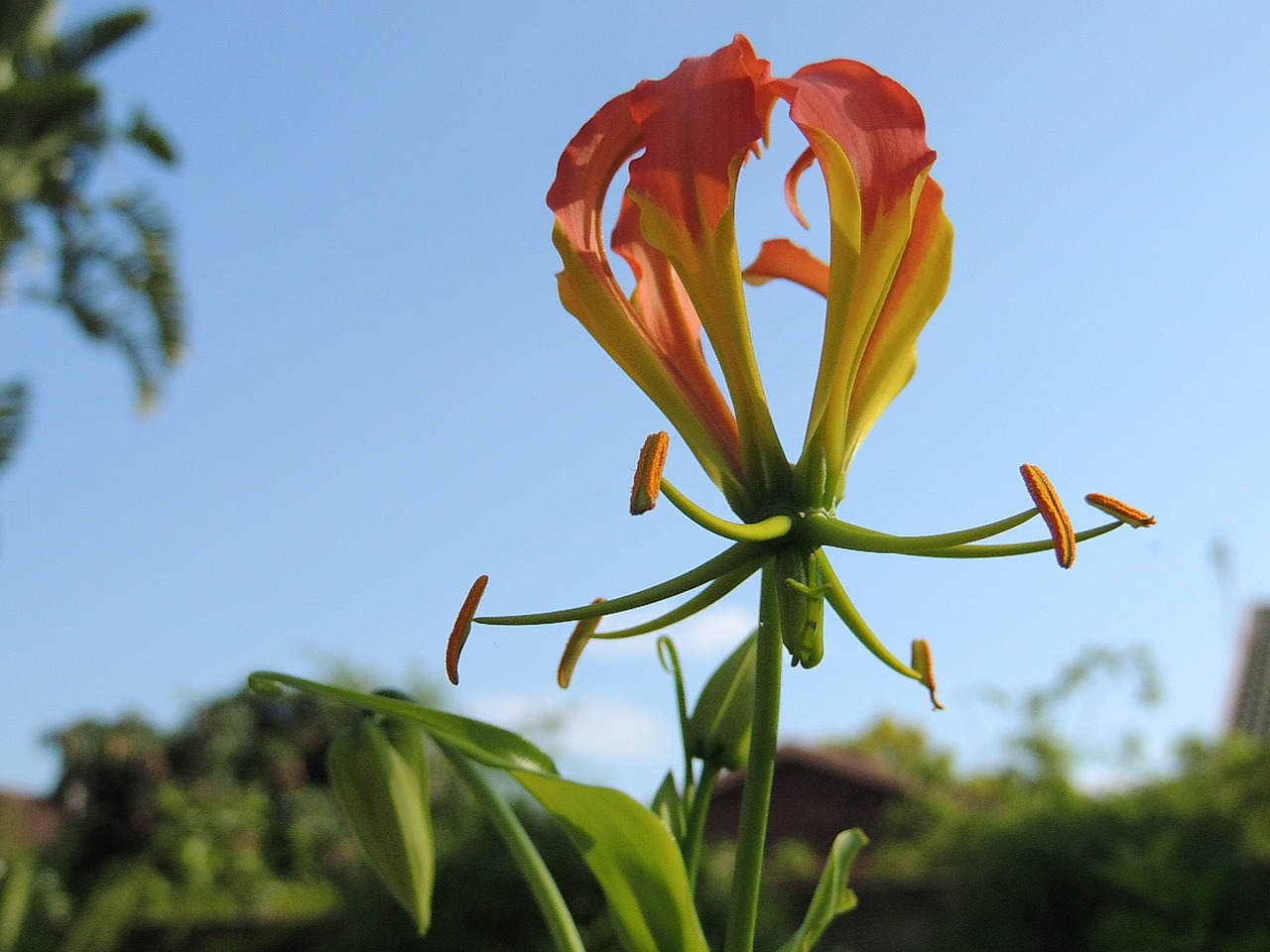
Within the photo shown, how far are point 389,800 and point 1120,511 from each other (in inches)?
13.8

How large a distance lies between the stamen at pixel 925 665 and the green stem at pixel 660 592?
73 mm

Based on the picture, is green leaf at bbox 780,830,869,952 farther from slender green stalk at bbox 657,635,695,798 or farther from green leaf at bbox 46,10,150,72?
green leaf at bbox 46,10,150,72

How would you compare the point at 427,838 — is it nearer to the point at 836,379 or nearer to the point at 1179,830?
the point at 836,379

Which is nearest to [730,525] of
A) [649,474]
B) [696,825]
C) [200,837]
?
[649,474]

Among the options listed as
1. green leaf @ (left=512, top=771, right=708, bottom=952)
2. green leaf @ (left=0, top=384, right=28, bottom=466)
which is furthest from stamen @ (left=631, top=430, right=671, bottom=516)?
green leaf @ (left=0, top=384, right=28, bottom=466)

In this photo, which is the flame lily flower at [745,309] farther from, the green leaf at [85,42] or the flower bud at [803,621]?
the green leaf at [85,42]

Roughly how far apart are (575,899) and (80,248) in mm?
4332

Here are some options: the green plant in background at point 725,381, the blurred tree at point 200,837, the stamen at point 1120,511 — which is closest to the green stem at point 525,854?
the green plant in background at point 725,381

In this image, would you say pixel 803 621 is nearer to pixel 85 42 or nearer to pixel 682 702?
pixel 682 702

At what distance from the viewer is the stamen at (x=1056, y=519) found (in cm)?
45

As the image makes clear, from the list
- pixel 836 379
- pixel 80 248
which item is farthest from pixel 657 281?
pixel 80 248

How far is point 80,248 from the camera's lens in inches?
218

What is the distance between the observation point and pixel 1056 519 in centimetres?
46

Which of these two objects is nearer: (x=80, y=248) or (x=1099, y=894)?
(x=1099, y=894)
